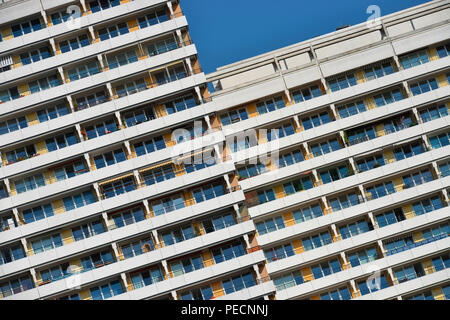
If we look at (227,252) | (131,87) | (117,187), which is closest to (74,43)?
(131,87)

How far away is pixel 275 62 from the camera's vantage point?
192 ft

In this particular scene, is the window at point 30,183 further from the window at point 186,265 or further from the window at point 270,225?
the window at point 270,225

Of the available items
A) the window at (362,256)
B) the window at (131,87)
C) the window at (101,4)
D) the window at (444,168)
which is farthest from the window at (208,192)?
the window at (444,168)

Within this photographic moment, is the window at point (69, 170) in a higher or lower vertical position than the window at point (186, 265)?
higher

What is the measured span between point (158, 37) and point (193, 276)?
19.3 m

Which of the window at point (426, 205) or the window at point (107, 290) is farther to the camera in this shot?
the window at point (426, 205)

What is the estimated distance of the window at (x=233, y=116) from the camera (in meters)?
57.2

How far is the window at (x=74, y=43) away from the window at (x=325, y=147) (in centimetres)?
2112

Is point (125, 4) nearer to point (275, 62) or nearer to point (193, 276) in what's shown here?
point (275, 62)

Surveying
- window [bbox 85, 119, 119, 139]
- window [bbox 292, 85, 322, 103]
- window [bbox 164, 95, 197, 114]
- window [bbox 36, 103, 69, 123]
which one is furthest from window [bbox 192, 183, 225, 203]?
window [bbox 36, 103, 69, 123]

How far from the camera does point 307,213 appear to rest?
5553 centimetres

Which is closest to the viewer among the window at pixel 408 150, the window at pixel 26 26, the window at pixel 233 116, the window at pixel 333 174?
the window at pixel 26 26

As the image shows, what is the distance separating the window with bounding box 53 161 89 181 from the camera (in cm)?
5175
